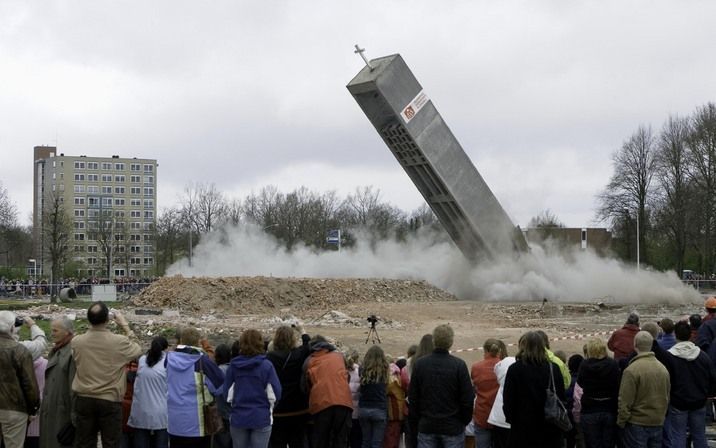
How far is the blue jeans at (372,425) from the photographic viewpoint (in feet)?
25.2

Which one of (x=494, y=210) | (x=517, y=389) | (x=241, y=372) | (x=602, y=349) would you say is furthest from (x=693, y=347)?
(x=494, y=210)

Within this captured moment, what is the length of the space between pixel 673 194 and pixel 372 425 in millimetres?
49132

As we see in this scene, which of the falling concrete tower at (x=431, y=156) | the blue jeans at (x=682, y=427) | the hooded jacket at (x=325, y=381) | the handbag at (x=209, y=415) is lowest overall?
the blue jeans at (x=682, y=427)

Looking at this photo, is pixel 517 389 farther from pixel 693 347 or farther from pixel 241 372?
pixel 693 347

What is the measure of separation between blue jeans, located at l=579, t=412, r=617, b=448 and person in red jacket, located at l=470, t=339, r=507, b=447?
39.2 inches

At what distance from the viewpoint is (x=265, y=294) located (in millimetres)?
33594

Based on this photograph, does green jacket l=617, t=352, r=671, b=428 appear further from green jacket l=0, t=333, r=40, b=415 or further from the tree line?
the tree line

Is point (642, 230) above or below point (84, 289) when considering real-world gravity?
above

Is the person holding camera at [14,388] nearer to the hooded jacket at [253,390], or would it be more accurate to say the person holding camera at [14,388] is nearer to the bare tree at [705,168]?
the hooded jacket at [253,390]

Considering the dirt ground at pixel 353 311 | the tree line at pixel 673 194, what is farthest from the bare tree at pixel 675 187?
the dirt ground at pixel 353 311

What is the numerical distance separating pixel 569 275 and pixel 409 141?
12.5 metres

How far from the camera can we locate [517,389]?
20.6 ft

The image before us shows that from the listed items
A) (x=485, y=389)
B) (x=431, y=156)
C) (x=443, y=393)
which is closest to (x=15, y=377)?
(x=443, y=393)

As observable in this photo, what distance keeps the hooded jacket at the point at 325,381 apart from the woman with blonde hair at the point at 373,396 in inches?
15.9
